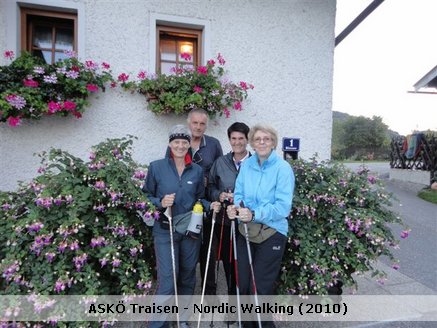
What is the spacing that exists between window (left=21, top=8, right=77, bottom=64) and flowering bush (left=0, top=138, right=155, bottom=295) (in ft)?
5.62

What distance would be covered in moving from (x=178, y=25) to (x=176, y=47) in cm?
28

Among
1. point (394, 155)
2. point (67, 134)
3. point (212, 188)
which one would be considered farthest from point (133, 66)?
point (394, 155)

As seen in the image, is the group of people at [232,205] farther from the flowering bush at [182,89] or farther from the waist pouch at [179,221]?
the flowering bush at [182,89]

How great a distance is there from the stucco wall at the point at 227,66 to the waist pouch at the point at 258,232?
72.4 inches

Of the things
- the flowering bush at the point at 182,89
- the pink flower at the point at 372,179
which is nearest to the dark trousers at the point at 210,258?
the flowering bush at the point at 182,89

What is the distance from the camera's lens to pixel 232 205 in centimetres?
241

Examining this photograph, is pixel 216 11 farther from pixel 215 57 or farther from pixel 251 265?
pixel 251 265

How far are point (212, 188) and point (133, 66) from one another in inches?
78.3

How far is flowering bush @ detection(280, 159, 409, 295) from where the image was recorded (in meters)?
2.68

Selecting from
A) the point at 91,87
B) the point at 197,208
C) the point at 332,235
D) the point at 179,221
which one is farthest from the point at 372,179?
the point at 91,87

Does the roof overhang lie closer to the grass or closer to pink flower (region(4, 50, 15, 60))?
the grass

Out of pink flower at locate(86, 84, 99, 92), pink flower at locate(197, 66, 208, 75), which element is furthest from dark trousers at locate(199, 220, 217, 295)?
pink flower at locate(86, 84, 99, 92)

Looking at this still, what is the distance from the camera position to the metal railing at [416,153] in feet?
36.6

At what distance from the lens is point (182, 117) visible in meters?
3.84
